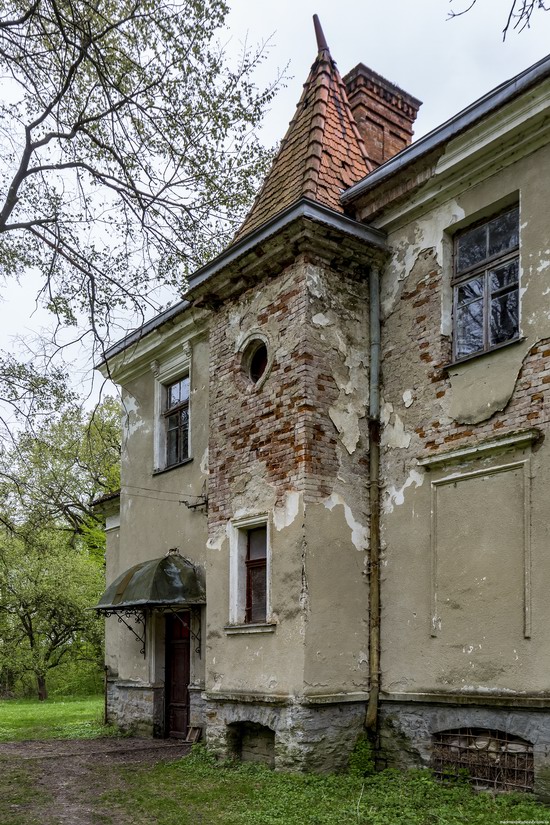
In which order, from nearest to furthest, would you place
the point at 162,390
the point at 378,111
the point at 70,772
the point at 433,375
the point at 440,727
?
1. the point at 440,727
2. the point at 433,375
3. the point at 70,772
4. the point at 378,111
5. the point at 162,390

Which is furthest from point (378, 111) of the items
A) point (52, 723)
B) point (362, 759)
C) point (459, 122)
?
point (52, 723)

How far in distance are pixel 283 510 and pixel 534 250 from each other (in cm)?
386

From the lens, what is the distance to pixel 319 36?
11.7m

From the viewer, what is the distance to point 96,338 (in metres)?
7.75

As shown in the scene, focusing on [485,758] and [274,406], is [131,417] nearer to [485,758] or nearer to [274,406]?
[274,406]

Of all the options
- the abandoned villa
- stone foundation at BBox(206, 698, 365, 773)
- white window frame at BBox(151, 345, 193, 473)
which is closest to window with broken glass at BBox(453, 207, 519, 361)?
the abandoned villa

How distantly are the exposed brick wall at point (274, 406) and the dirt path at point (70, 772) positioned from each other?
3362 millimetres

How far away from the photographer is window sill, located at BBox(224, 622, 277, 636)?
356 inches

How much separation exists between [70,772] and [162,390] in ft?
20.9

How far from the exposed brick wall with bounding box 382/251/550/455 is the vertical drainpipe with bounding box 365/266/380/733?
15 centimetres

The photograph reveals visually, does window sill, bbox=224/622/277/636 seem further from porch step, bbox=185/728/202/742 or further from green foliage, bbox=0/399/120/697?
green foliage, bbox=0/399/120/697

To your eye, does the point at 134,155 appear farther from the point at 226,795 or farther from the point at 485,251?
the point at 226,795

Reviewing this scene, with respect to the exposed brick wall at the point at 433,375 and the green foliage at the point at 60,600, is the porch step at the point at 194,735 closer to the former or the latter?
the exposed brick wall at the point at 433,375

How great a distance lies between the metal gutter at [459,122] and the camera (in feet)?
25.6
